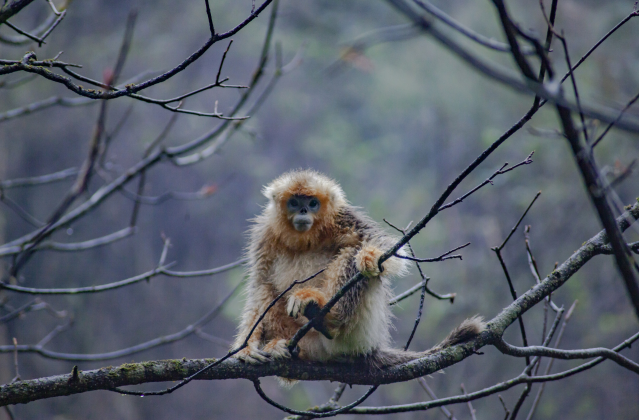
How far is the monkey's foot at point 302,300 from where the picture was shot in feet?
8.01

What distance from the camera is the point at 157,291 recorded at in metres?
10.2

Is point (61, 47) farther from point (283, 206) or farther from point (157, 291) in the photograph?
point (283, 206)

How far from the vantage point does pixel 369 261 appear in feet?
7.64

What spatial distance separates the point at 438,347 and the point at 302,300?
73 cm

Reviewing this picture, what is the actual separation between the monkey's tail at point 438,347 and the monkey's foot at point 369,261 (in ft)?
1.55

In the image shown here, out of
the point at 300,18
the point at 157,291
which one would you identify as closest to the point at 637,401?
the point at 157,291

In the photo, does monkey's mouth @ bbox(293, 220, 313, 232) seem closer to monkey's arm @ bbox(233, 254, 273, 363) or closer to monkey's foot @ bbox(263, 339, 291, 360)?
monkey's arm @ bbox(233, 254, 273, 363)

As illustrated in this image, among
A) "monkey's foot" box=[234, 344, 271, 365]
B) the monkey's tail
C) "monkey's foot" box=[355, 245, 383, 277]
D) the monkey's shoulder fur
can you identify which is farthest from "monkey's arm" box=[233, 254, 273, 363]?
"monkey's foot" box=[355, 245, 383, 277]

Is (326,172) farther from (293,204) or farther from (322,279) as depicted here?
(322,279)

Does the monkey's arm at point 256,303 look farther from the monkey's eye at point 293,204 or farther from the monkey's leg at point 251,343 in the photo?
the monkey's eye at point 293,204

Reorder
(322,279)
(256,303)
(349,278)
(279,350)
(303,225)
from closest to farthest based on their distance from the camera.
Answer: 1. (279,350)
2. (349,278)
3. (322,279)
4. (303,225)
5. (256,303)

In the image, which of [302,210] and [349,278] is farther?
[302,210]

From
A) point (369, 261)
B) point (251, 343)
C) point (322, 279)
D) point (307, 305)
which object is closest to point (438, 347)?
point (369, 261)

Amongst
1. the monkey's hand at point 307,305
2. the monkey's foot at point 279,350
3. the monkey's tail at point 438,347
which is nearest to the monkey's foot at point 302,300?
the monkey's hand at point 307,305
